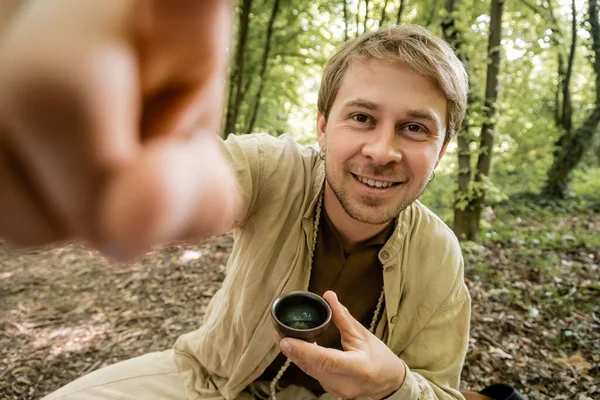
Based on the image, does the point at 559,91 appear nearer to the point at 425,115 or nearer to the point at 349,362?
the point at 425,115

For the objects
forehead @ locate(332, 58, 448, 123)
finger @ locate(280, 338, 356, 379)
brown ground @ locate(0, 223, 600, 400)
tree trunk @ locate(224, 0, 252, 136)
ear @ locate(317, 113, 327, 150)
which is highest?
tree trunk @ locate(224, 0, 252, 136)

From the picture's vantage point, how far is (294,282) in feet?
5.32

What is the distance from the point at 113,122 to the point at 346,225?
4.75ft

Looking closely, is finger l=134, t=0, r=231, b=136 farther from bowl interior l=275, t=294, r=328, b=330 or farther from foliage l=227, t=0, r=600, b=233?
foliage l=227, t=0, r=600, b=233

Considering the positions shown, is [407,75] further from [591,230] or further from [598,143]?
[598,143]

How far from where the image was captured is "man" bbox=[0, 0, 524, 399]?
4.87ft

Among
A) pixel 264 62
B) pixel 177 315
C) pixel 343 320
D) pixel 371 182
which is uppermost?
pixel 264 62

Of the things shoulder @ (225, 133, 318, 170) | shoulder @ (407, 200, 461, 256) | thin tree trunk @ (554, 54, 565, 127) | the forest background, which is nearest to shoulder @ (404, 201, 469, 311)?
shoulder @ (407, 200, 461, 256)

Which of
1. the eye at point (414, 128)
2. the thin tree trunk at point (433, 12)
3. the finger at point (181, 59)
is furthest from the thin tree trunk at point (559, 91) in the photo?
the finger at point (181, 59)

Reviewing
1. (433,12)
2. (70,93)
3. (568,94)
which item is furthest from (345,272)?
(568,94)

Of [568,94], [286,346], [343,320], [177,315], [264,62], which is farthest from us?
[568,94]

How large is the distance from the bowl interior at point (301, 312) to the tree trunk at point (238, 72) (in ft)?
14.1

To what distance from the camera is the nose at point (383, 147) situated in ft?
4.83

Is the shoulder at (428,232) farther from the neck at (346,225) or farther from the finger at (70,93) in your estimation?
the finger at (70,93)
